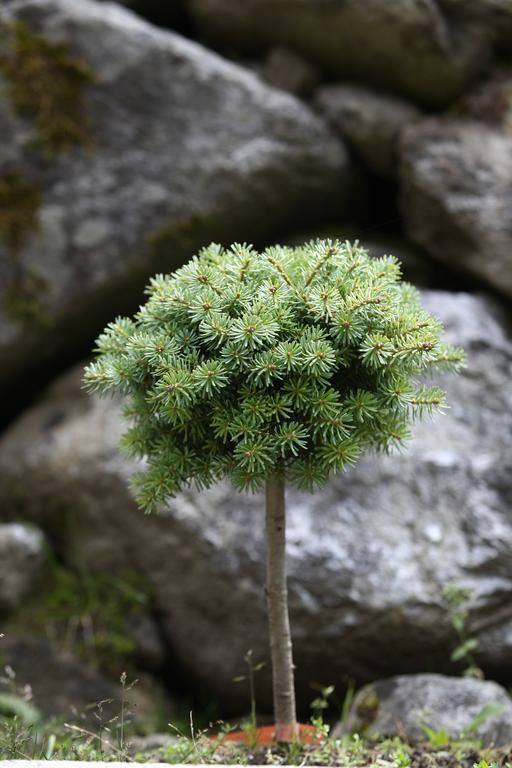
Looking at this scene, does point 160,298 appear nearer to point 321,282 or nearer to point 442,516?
point 321,282

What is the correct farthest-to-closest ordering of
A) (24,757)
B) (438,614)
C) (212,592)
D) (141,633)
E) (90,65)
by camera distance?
(90,65), (141,633), (212,592), (438,614), (24,757)

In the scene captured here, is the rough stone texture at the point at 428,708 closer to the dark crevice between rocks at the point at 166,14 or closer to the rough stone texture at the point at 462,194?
the rough stone texture at the point at 462,194

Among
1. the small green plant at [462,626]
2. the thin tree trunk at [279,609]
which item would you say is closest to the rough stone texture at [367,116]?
the small green plant at [462,626]

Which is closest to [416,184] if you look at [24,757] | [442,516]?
[442,516]

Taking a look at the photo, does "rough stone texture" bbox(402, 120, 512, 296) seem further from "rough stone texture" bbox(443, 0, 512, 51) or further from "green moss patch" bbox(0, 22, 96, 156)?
"green moss patch" bbox(0, 22, 96, 156)

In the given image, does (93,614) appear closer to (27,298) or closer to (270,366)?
(27,298)

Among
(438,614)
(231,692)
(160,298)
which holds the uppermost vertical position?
(160,298)

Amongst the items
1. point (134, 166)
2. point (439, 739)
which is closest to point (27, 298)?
point (134, 166)
